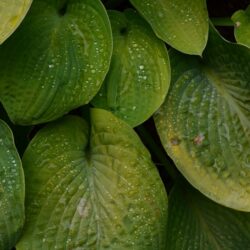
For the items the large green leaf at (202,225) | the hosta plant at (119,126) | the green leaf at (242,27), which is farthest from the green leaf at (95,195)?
the green leaf at (242,27)

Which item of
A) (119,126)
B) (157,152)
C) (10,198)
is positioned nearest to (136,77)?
(119,126)

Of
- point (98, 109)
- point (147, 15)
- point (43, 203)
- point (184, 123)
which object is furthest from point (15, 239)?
point (147, 15)

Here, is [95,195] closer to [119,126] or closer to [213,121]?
[119,126]

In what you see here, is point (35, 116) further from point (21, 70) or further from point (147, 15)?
point (147, 15)

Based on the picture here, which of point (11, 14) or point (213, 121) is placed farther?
point (213, 121)

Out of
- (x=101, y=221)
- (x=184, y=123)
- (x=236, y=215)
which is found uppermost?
(x=184, y=123)

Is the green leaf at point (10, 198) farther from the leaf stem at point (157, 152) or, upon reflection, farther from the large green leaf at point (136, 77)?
the leaf stem at point (157, 152)

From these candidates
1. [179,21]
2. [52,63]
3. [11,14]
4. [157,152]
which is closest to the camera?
[11,14]
